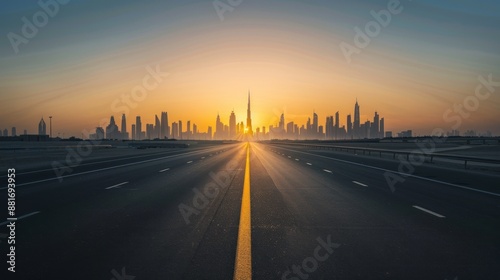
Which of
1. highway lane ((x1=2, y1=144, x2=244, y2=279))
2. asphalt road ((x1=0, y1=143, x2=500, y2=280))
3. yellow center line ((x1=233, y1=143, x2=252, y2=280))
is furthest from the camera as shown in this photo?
highway lane ((x1=2, y1=144, x2=244, y2=279))

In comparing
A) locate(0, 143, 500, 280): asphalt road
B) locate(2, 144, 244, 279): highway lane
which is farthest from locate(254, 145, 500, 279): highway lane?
locate(2, 144, 244, 279): highway lane

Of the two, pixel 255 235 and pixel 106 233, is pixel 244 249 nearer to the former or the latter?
pixel 255 235

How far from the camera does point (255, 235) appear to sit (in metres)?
8.09

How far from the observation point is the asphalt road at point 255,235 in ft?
19.6

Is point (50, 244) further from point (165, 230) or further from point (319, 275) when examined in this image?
point (319, 275)

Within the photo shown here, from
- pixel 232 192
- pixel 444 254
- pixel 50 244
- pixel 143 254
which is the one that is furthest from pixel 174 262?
pixel 232 192

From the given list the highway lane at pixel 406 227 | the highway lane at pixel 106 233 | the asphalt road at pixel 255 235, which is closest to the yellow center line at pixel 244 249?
the asphalt road at pixel 255 235

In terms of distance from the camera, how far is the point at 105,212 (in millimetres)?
10719

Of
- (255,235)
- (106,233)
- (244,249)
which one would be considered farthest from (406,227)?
(106,233)

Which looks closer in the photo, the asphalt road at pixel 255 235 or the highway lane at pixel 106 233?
the asphalt road at pixel 255 235

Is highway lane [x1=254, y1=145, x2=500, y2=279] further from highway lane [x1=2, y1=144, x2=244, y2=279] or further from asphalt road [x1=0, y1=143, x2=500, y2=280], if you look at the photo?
highway lane [x1=2, y1=144, x2=244, y2=279]

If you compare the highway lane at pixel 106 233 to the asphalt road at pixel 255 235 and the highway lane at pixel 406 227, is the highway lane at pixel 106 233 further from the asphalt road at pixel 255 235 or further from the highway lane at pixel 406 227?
the highway lane at pixel 406 227

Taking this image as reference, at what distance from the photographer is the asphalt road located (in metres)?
5.98

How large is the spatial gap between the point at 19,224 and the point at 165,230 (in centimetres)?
315
